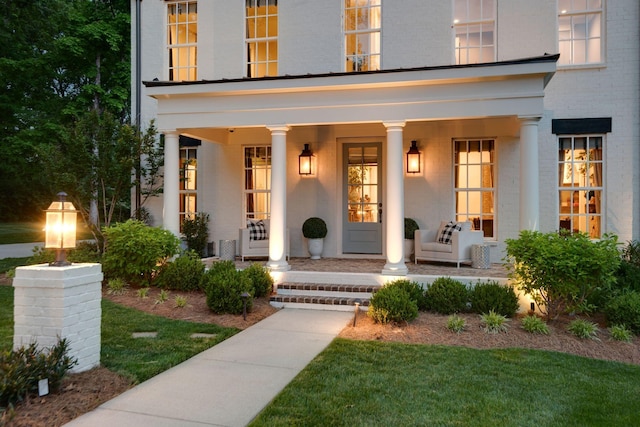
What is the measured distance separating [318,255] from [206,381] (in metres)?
5.98

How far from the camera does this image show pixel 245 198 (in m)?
10.8

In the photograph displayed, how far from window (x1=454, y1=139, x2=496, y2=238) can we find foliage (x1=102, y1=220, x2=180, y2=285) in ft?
19.7

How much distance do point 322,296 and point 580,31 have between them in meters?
7.42

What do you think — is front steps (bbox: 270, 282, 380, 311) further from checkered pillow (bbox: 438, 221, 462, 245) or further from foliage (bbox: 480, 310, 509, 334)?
checkered pillow (bbox: 438, 221, 462, 245)

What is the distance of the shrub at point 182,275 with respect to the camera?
7.80 meters

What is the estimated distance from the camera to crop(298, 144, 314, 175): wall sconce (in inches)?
401

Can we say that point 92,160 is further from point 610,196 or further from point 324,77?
point 610,196

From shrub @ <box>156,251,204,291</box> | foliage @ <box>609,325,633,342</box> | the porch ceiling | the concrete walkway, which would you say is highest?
the porch ceiling

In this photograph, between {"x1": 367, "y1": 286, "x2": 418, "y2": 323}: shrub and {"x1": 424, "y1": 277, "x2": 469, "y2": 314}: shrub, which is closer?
{"x1": 367, "y1": 286, "x2": 418, "y2": 323}: shrub

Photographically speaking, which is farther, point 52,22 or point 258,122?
point 52,22

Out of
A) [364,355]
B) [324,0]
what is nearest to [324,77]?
[324,0]

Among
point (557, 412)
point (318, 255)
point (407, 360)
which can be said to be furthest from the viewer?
point (318, 255)

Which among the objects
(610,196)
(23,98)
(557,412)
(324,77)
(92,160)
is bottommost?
(557,412)

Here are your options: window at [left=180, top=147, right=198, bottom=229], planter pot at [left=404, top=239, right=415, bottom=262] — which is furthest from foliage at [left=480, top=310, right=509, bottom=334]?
window at [left=180, top=147, right=198, bottom=229]
